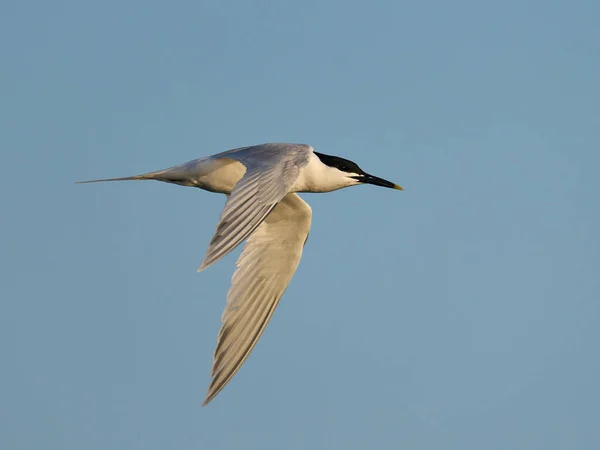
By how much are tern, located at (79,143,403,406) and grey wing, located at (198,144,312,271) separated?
1 cm

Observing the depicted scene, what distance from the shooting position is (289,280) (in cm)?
1189

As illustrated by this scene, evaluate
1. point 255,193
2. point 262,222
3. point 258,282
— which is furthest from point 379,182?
point 255,193

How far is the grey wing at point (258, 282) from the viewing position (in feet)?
35.5

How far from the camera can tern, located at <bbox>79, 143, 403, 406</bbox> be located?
10089 mm

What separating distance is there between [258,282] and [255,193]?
10.3ft

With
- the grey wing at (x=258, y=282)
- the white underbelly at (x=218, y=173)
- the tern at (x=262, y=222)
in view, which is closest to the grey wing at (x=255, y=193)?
the tern at (x=262, y=222)

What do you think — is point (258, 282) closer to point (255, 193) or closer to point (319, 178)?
point (319, 178)

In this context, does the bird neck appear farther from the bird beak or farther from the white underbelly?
the white underbelly

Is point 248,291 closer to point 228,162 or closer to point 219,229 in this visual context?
point 228,162

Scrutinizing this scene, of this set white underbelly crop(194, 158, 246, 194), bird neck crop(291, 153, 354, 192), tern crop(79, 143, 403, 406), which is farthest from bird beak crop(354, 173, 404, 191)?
white underbelly crop(194, 158, 246, 194)

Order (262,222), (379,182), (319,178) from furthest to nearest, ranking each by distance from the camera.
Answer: (379,182) → (319,178) → (262,222)

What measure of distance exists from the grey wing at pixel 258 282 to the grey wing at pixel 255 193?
1.86 metres

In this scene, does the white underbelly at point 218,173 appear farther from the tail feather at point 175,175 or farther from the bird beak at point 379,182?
the bird beak at point 379,182

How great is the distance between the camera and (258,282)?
11695 mm
